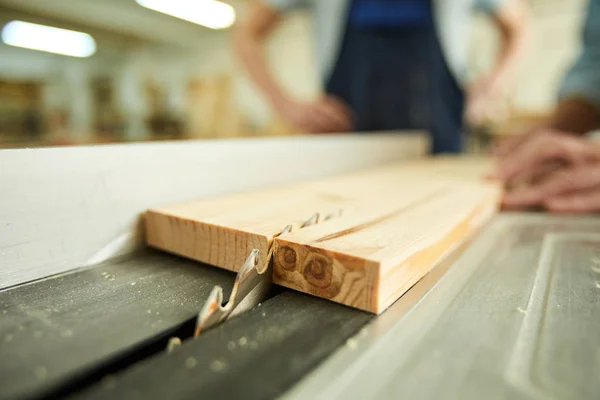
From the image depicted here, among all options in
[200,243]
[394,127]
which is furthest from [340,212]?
[394,127]

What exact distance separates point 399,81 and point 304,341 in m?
1.72

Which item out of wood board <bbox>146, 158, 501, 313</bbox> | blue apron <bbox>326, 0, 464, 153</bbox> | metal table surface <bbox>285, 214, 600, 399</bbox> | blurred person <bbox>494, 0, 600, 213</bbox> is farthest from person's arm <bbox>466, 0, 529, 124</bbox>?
metal table surface <bbox>285, 214, 600, 399</bbox>

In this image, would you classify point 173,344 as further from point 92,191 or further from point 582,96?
point 582,96

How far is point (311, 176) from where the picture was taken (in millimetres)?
1034

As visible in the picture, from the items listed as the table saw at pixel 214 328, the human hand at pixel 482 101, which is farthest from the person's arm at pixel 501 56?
the table saw at pixel 214 328

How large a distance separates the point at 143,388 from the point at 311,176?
795 mm

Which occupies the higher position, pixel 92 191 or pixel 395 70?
pixel 395 70

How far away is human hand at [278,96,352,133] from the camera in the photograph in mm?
1958

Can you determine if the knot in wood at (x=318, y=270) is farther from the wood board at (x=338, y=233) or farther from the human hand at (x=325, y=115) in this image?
the human hand at (x=325, y=115)

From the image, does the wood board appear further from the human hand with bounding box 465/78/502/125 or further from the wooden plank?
the human hand with bounding box 465/78/502/125

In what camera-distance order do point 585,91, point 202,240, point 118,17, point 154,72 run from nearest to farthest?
point 202,240, point 585,91, point 118,17, point 154,72

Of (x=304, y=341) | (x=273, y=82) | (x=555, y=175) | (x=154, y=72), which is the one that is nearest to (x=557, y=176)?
(x=555, y=175)

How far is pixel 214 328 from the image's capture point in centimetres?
38

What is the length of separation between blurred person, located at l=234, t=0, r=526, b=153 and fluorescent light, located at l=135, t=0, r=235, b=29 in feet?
12.3
